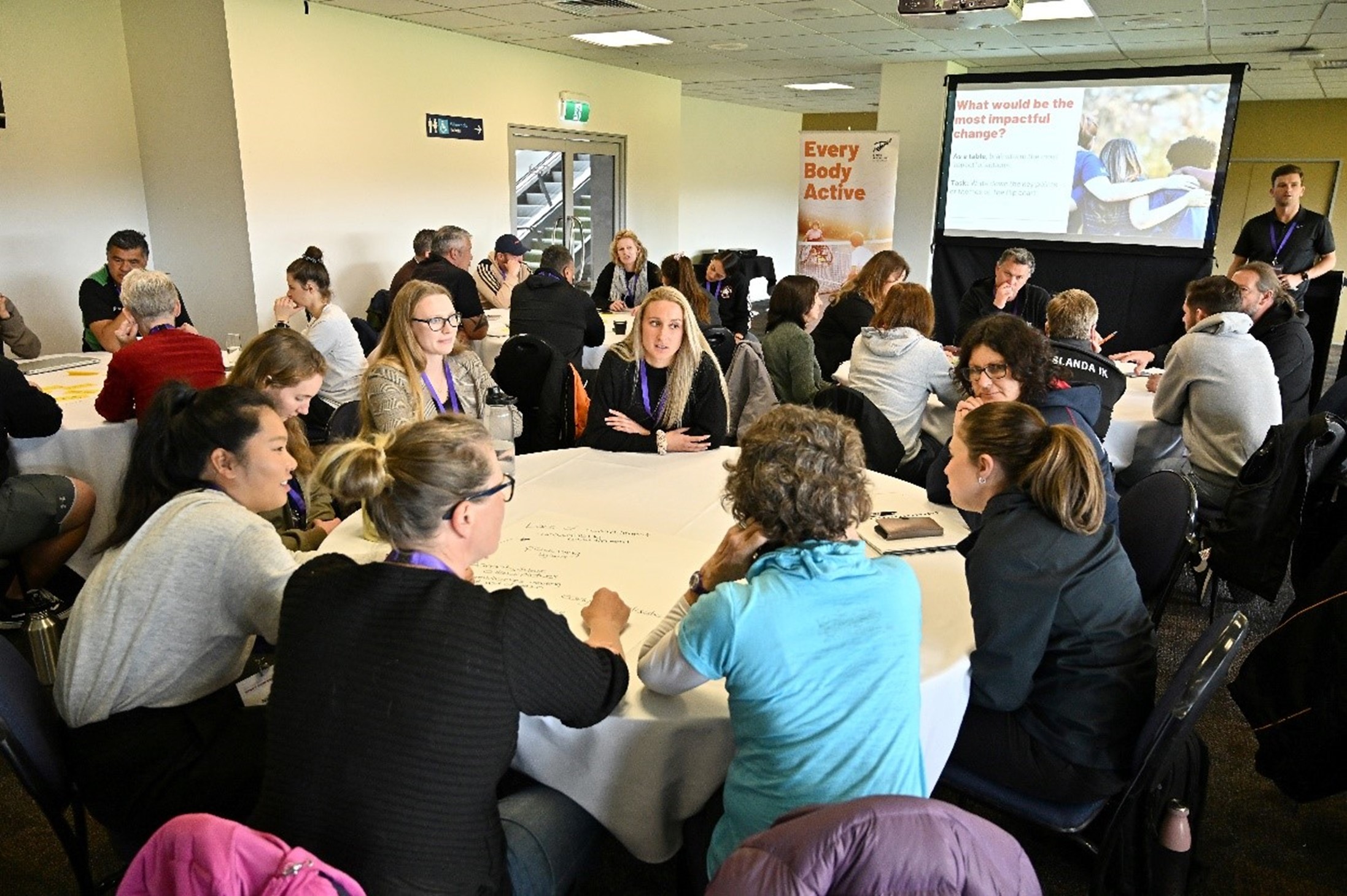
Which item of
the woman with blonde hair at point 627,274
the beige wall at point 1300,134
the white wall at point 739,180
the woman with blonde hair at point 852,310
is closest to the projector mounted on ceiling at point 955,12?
the woman with blonde hair at point 852,310

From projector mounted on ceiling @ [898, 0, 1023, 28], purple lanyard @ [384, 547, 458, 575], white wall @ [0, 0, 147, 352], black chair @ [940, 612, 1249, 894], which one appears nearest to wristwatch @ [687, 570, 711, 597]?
purple lanyard @ [384, 547, 458, 575]

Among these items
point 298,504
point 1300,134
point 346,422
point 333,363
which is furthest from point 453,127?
point 1300,134

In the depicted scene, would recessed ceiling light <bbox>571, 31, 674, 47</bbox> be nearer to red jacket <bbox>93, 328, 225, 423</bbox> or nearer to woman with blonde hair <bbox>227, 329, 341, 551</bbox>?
red jacket <bbox>93, 328, 225, 423</bbox>

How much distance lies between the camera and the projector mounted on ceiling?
4.43 meters

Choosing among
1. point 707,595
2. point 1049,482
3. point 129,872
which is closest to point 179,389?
point 129,872

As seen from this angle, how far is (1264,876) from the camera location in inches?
86.1

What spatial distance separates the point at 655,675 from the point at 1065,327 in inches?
119

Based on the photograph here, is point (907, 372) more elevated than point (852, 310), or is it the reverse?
point (852, 310)

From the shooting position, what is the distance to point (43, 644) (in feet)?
9.19

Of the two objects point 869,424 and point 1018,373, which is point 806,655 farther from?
point 869,424

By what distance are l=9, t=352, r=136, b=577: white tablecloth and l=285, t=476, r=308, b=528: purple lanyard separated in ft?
3.50

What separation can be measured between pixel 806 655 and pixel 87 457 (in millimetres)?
3139

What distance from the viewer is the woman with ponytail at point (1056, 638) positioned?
1.65 metres

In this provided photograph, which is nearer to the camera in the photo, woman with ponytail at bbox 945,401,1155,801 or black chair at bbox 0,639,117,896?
black chair at bbox 0,639,117,896
